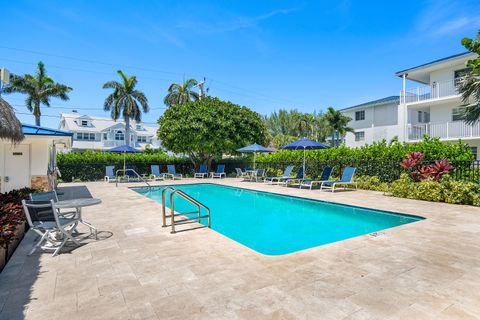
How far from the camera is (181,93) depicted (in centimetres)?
3650

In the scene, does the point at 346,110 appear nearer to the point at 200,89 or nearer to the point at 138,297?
the point at 200,89

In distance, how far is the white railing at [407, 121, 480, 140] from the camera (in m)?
19.0

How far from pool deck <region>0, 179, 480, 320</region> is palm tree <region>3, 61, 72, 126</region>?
111ft

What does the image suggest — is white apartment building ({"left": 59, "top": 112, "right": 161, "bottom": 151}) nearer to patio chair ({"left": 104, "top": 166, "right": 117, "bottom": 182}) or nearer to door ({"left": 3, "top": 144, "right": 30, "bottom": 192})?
patio chair ({"left": 104, "top": 166, "right": 117, "bottom": 182})

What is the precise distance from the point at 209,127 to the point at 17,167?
1250 centimetres

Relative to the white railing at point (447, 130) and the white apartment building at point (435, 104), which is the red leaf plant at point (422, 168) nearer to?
the white apartment building at point (435, 104)

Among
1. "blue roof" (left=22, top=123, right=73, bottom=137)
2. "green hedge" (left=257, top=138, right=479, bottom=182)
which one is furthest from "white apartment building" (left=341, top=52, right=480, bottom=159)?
"blue roof" (left=22, top=123, right=73, bottom=137)

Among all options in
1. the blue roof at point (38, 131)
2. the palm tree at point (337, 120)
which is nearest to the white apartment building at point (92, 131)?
the palm tree at point (337, 120)

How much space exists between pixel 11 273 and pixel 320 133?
169 ft

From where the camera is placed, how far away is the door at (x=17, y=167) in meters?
11.0

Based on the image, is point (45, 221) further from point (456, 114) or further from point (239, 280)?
point (456, 114)

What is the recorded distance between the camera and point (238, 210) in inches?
415

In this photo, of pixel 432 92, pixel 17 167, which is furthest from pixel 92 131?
pixel 432 92

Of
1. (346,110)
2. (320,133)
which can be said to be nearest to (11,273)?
(346,110)
